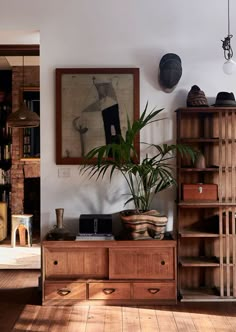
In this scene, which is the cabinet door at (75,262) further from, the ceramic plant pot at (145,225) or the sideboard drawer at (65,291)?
the ceramic plant pot at (145,225)

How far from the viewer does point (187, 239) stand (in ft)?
15.0

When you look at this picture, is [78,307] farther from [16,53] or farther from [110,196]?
[16,53]

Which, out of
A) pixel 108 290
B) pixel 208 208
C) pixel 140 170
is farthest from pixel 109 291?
pixel 208 208

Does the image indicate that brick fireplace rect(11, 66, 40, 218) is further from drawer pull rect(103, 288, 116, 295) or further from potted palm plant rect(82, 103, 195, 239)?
drawer pull rect(103, 288, 116, 295)

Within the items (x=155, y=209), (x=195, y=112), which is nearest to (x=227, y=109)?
(x=195, y=112)

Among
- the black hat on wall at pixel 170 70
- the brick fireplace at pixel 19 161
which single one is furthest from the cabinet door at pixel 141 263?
the brick fireplace at pixel 19 161

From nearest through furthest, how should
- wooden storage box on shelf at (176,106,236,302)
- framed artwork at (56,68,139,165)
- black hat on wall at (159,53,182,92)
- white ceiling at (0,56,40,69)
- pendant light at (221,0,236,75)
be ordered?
pendant light at (221,0,236,75)
wooden storage box on shelf at (176,106,236,302)
black hat on wall at (159,53,182,92)
framed artwork at (56,68,139,165)
white ceiling at (0,56,40,69)

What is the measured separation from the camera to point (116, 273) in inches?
166

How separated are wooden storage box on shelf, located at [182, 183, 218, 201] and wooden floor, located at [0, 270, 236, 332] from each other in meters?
0.97

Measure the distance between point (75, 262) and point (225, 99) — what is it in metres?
2.07

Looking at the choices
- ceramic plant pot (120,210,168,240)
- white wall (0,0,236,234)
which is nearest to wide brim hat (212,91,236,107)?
white wall (0,0,236,234)

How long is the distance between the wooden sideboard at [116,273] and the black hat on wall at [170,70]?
5.00 ft

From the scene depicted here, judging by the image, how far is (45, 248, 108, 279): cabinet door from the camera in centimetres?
422

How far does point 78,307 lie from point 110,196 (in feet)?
3.64
